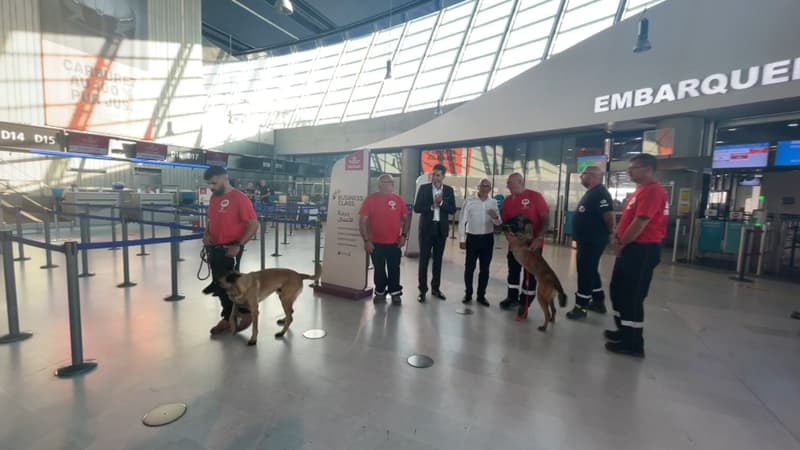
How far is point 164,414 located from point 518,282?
3479 millimetres

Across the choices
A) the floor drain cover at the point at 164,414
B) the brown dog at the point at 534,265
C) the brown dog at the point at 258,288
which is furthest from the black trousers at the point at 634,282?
the floor drain cover at the point at 164,414

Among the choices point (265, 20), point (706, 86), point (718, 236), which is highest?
point (265, 20)

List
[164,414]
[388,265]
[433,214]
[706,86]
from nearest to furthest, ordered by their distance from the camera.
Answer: [164,414]
[388,265]
[433,214]
[706,86]

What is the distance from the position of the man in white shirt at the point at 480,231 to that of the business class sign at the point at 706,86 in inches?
226

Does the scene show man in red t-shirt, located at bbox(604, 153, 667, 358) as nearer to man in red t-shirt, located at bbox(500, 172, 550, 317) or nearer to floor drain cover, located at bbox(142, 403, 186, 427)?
man in red t-shirt, located at bbox(500, 172, 550, 317)

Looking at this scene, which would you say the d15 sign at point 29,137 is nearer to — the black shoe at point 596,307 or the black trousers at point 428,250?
the black trousers at point 428,250

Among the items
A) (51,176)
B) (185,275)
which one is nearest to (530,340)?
(185,275)

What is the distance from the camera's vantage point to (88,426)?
1.88 m

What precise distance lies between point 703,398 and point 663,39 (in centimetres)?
765

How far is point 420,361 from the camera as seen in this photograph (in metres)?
2.73

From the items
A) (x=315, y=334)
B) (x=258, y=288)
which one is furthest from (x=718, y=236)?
(x=258, y=288)

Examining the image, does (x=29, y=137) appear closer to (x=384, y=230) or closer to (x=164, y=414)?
(x=384, y=230)

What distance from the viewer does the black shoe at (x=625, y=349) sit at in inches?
116

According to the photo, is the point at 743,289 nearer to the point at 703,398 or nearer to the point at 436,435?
the point at 703,398
